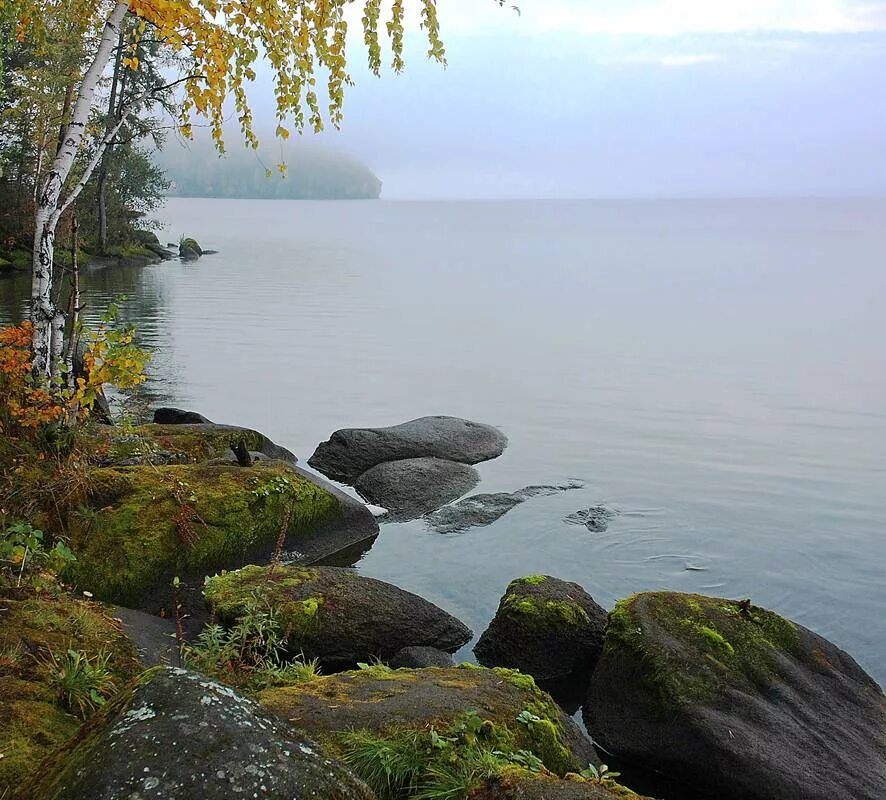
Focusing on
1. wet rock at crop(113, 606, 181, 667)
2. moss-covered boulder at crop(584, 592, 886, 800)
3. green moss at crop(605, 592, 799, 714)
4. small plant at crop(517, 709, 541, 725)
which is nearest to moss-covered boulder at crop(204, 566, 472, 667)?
wet rock at crop(113, 606, 181, 667)

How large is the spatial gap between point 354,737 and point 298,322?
Answer: 1387 inches

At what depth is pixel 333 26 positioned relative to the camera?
37.2ft

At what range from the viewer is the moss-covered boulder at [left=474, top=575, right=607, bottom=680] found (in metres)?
9.80

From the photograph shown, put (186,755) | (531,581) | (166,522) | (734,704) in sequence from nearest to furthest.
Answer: (186,755)
(734,704)
(531,581)
(166,522)

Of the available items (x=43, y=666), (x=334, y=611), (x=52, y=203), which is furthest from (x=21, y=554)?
(x=52, y=203)

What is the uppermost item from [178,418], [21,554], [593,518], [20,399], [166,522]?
[20,399]

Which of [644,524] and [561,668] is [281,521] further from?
[644,524]

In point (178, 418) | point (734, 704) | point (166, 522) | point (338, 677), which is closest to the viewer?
point (338, 677)

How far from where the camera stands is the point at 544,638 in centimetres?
983

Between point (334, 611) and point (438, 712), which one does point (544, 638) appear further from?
point (438, 712)

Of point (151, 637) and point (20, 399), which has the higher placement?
point (20, 399)

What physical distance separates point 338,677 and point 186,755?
357cm

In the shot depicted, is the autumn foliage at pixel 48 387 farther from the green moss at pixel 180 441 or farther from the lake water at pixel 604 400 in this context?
the lake water at pixel 604 400

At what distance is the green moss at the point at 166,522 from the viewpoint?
32.2 feet
